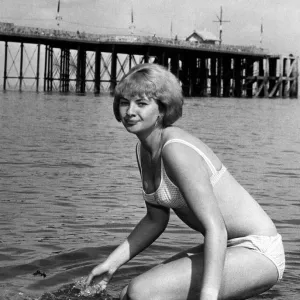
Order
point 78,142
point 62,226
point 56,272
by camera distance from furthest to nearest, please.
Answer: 1. point 78,142
2. point 62,226
3. point 56,272

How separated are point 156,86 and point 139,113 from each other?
193 millimetres

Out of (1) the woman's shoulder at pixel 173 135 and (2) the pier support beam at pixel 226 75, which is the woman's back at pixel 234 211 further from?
(2) the pier support beam at pixel 226 75

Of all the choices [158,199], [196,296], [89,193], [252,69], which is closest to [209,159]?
[158,199]

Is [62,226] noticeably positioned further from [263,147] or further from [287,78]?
[287,78]

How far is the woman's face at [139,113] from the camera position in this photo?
409 centimetres

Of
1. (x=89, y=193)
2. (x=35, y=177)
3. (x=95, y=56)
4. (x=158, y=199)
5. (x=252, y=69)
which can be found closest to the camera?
(x=158, y=199)

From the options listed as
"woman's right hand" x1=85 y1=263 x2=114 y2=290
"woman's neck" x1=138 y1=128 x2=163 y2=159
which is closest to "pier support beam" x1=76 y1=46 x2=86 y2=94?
"woman's right hand" x1=85 y1=263 x2=114 y2=290

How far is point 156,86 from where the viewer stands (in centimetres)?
400

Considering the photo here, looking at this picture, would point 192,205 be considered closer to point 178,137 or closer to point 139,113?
point 178,137

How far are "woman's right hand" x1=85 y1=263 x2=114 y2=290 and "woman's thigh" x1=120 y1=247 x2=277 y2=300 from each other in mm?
523

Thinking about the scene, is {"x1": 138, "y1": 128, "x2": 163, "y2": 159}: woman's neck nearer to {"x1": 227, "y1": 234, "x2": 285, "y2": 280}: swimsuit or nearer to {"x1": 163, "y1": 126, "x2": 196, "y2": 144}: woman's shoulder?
{"x1": 163, "y1": 126, "x2": 196, "y2": 144}: woman's shoulder

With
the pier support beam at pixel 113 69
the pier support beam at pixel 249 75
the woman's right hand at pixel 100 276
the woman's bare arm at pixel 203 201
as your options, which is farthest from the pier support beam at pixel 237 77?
the woman's bare arm at pixel 203 201

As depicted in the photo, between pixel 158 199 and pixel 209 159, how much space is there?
1.22ft

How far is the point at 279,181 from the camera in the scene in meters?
12.6
